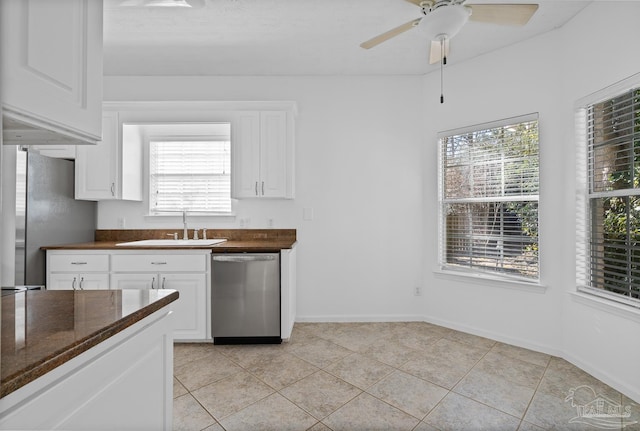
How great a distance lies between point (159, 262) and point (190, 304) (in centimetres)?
48

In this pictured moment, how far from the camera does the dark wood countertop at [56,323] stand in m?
0.69

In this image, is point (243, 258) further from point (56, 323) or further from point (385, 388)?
point (56, 323)

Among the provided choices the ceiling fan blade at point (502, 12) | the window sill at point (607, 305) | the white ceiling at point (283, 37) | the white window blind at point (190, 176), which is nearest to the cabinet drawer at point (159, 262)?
the white window blind at point (190, 176)

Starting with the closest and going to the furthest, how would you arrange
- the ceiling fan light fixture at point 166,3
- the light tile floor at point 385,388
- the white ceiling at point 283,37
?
the light tile floor at point 385,388 < the ceiling fan light fixture at point 166,3 < the white ceiling at point 283,37

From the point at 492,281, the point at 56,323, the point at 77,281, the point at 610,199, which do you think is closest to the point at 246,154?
the point at 77,281

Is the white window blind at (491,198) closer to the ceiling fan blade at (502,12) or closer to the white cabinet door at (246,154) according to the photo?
the ceiling fan blade at (502,12)

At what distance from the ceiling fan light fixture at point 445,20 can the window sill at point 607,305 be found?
7.04 feet

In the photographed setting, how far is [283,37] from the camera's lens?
9.45ft

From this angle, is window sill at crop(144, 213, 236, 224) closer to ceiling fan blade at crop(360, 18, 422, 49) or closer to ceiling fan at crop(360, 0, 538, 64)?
ceiling fan blade at crop(360, 18, 422, 49)

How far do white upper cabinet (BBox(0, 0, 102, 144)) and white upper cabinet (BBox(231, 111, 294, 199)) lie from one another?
2.24m

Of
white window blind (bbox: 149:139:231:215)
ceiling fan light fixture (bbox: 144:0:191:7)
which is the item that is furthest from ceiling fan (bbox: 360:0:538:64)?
white window blind (bbox: 149:139:231:215)

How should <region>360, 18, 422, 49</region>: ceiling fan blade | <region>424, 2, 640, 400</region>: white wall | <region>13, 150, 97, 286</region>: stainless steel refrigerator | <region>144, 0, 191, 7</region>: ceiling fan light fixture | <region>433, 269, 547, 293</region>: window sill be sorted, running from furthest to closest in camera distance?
<region>433, 269, 547, 293</region>: window sill
<region>13, 150, 97, 286</region>: stainless steel refrigerator
<region>144, 0, 191, 7</region>: ceiling fan light fixture
<region>424, 2, 640, 400</region>: white wall
<region>360, 18, 422, 49</region>: ceiling fan blade

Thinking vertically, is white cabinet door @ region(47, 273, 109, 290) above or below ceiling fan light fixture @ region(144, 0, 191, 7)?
below

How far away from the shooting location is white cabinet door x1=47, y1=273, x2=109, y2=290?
287 cm
